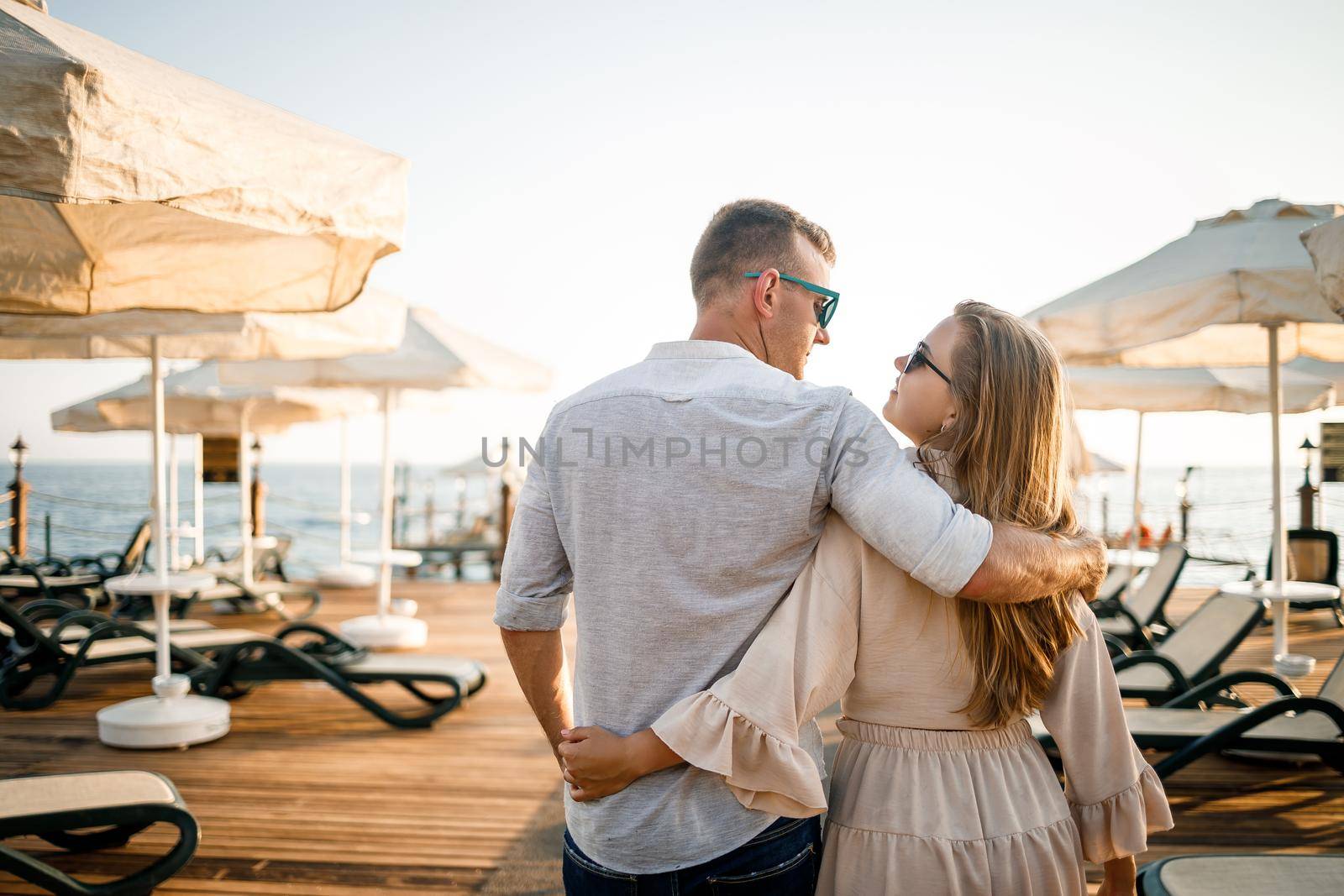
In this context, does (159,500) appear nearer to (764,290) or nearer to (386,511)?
(386,511)

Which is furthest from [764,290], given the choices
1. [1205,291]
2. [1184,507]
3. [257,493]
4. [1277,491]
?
[1184,507]

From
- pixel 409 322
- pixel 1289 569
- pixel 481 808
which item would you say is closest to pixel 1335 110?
pixel 1289 569

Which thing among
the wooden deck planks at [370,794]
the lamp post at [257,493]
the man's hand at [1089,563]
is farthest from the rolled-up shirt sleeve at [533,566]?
the lamp post at [257,493]

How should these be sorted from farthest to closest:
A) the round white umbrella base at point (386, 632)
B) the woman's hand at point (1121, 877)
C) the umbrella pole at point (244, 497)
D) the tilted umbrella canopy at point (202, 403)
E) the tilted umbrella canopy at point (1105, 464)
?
1. the tilted umbrella canopy at point (1105, 464)
2. the tilted umbrella canopy at point (202, 403)
3. the umbrella pole at point (244, 497)
4. the round white umbrella base at point (386, 632)
5. the woman's hand at point (1121, 877)

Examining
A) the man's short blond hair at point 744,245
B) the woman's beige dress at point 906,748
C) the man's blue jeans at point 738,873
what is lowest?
the man's blue jeans at point 738,873

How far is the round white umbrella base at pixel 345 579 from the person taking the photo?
36.7 ft

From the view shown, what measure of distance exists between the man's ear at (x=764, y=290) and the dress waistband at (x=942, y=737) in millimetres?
751

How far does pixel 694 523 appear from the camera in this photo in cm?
133

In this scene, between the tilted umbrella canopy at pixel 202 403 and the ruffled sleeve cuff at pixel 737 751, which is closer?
the ruffled sleeve cuff at pixel 737 751

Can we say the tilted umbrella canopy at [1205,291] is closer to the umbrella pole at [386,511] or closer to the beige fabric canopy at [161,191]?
the beige fabric canopy at [161,191]

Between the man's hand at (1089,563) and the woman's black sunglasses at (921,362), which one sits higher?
the woman's black sunglasses at (921,362)

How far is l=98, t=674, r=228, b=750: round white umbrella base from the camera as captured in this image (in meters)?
4.67

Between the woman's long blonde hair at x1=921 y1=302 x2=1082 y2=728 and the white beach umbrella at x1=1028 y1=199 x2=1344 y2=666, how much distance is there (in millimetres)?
3502

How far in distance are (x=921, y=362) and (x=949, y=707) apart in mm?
607
